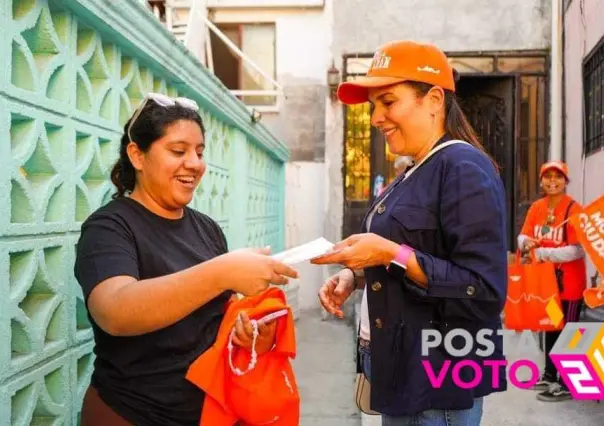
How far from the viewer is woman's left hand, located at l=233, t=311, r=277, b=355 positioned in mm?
1812

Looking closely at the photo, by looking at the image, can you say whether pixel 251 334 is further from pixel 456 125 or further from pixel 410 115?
pixel 456 125

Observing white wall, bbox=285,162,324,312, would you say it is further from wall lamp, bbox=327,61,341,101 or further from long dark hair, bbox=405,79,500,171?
long dark hair, bbox=405,79,500,171

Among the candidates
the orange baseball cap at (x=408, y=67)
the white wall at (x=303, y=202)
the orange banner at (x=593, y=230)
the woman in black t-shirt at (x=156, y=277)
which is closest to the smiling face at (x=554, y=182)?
the orange banner at (x=593, y=230)

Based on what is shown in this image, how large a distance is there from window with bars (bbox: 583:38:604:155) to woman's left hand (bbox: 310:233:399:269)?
6.05m

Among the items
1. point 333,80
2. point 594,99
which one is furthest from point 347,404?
point 333,80

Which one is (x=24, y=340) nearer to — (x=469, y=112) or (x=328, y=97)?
(x=328, y=97)

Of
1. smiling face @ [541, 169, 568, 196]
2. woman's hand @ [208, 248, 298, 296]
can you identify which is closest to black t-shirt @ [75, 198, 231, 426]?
woman's hand @ [208, 248, 298, 296]

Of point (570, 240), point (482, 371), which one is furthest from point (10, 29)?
point (570, 240)

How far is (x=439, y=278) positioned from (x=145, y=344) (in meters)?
0.89

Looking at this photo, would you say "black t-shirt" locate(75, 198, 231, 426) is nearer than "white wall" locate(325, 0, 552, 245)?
Yes

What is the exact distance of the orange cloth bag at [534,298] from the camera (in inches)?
196

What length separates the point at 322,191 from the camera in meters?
10.0

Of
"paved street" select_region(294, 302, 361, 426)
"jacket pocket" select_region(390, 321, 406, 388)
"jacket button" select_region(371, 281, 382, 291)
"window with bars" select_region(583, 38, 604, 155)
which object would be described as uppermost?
"window with bars" select_region(583, 38, 604, 155)

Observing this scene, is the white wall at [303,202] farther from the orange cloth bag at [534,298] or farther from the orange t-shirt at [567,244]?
the orange t-shirt at [567,244]
